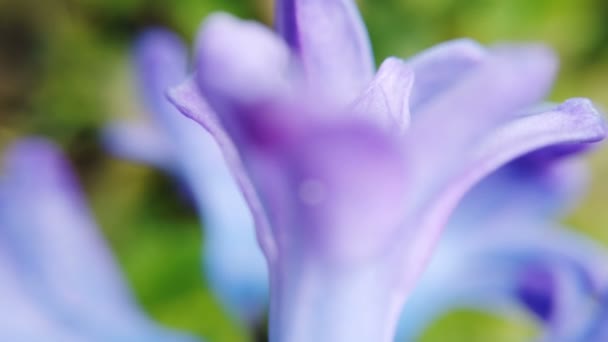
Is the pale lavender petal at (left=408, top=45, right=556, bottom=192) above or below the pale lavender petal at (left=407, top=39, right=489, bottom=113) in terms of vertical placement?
below

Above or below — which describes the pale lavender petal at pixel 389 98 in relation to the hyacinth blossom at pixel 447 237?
below

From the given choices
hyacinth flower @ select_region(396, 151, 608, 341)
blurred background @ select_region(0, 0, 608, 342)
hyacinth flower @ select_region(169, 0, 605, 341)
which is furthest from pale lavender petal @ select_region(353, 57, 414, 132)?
blurred background @ select_region(0, 0, 608, 342)

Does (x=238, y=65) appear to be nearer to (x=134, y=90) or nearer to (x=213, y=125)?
(x=213, y=125)

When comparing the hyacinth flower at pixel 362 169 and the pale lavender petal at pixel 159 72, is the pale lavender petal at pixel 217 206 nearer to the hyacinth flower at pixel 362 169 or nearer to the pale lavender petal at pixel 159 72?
the pale lavender petal at pixel 159 72

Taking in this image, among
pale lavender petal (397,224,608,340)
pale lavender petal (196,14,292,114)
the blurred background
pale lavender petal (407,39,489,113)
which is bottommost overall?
pale lavender petal (196,14,292,114)

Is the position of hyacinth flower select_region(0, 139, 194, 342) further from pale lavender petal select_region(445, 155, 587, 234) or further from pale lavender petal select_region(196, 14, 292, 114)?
pale lavender petal select_region(196, 14, 292, 114)

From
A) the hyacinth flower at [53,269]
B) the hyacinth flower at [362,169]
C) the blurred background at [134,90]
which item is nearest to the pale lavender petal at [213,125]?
the hyacinth flower at [362,169]
